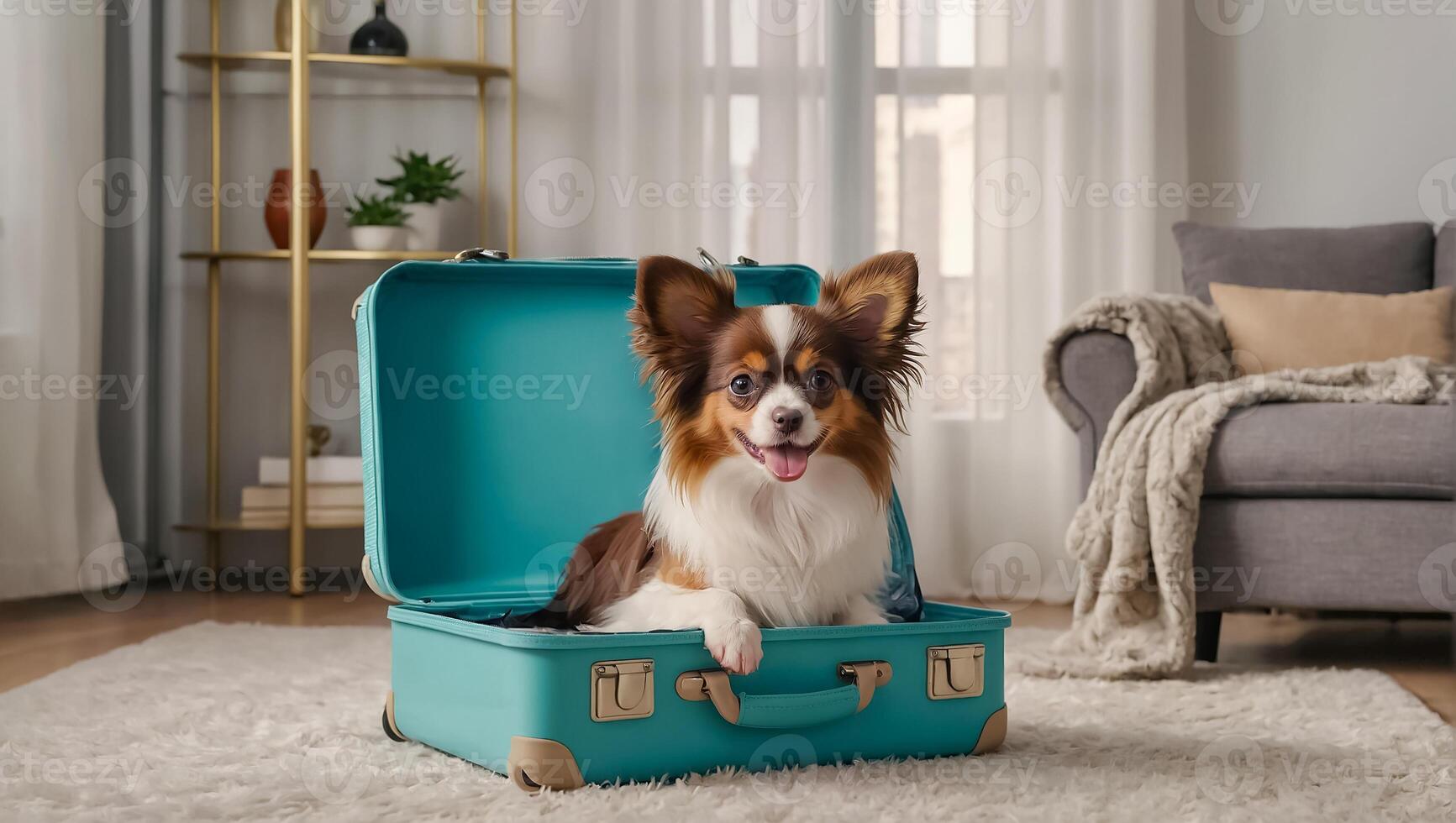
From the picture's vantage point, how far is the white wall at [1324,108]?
4.02 metres

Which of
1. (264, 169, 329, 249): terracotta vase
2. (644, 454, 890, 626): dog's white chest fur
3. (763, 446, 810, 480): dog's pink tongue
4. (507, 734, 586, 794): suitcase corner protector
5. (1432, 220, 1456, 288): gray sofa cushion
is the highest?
(264, 169, 329, 249): terracotta vase

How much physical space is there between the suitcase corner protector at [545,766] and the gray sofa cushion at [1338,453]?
1.59 metres

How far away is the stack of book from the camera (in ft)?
13.0

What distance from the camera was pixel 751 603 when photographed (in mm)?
1666

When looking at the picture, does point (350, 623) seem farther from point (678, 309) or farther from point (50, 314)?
point (678, 309)

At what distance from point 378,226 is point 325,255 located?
198mm

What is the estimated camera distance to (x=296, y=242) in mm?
3896

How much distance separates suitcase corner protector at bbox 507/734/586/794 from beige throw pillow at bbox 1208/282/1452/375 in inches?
85.0

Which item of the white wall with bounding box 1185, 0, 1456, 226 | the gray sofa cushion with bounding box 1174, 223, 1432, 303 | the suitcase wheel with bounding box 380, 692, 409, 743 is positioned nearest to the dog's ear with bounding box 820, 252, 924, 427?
the suitcase wheel with bounding box 380, 692, 409, 743

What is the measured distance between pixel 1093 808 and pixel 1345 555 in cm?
134

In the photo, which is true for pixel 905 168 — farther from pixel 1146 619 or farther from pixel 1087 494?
pixel 1146 619

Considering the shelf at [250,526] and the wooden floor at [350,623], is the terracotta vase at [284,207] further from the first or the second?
the wooden floor at [350,623]

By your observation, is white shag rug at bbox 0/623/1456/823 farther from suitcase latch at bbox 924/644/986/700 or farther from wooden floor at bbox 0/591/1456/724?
wooden floor at bbox 0/591/1456/724

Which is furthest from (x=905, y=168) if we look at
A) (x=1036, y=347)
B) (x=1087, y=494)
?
(x=1087, y=494)
